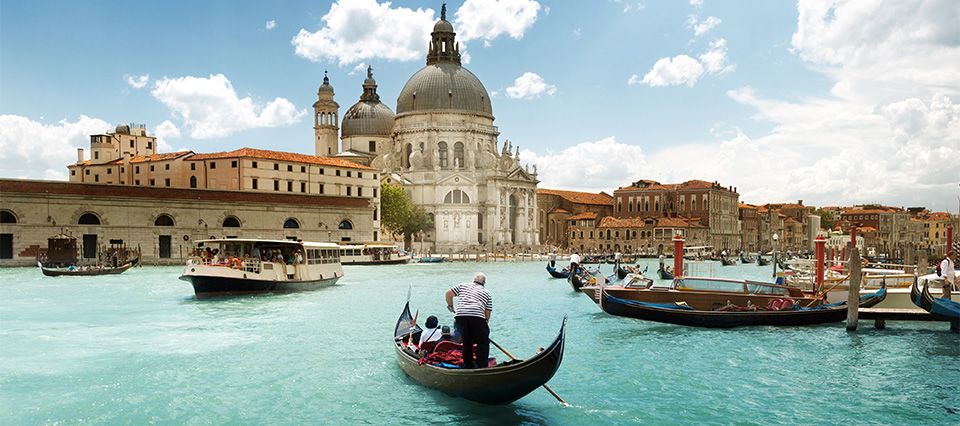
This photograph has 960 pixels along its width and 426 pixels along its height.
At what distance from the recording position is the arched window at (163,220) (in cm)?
4138

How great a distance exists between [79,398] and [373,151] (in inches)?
2707

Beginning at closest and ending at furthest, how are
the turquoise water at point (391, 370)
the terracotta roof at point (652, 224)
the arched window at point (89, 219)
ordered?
1. the turquoise water at point (391, 370)
2. the arched window at point (89, 219)
3. the terracotta roof at point (652, 224)

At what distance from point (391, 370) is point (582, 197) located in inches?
3077

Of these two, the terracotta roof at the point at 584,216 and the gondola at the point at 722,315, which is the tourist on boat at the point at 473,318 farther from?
the terracotta roof at the point at 584,216

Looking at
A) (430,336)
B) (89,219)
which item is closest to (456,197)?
(89,219)

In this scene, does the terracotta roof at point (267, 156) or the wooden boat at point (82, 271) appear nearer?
the wooden boat at point (82, 271)

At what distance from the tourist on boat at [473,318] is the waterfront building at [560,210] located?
69542 mm

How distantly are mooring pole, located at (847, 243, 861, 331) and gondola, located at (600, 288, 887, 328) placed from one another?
2.64 feet

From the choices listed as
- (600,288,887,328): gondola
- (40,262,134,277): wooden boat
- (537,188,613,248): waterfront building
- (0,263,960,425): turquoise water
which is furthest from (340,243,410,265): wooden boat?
(537,188,613,248): waterfront building

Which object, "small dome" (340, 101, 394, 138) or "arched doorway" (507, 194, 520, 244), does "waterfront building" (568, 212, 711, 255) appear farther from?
"small dome" (340, 101, 394, 138)

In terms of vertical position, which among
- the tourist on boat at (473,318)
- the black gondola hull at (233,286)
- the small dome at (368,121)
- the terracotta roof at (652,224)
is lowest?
the black gondola hull at (233,286)

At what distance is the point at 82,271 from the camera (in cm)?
3253

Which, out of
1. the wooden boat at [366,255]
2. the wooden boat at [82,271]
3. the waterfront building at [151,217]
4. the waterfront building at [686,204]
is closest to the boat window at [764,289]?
the wooden boat at [82,271]

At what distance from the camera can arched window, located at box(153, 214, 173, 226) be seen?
41.4 m
